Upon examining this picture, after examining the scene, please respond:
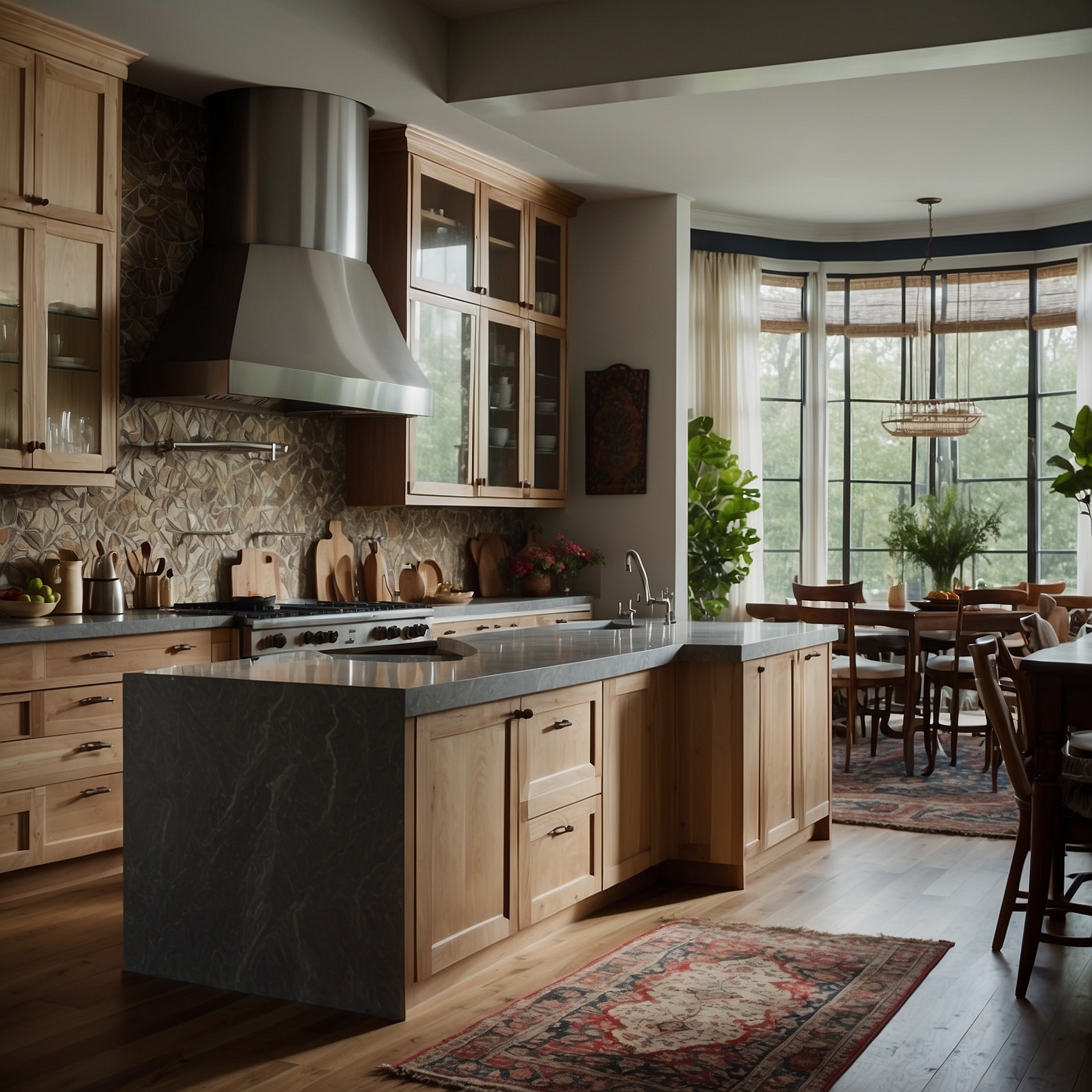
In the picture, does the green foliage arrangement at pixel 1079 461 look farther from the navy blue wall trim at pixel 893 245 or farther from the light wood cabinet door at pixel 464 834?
the light wood cabinet door at pixel 464 834

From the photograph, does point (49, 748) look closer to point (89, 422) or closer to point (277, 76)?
point (89, 422)

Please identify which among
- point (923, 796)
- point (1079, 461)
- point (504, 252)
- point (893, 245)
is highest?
point (893, 245)

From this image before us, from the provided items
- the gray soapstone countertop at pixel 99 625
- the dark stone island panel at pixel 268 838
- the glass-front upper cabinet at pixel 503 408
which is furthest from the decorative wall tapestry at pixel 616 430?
the dark stone island panel at pixel 268 838

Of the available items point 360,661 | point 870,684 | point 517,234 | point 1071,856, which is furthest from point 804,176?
point 360,661

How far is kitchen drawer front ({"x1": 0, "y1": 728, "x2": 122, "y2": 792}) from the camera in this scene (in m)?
4.03

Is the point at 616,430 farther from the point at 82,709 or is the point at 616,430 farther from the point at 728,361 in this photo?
the point at 82,709

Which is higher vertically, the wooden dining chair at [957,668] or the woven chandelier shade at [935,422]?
the woven chandelier shade at [935,422]

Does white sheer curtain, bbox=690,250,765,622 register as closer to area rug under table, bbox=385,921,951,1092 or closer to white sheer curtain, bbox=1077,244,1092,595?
white sheer curtain, bbox=1077,244,1092,595

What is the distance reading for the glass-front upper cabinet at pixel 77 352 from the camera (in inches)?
173

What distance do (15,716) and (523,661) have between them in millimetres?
1709

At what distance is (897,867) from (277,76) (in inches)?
150

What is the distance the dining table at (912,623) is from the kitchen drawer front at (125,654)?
328 cm

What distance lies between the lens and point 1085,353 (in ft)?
27.2

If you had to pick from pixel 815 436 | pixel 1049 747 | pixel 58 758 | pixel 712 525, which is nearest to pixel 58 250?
pixel 58 758
